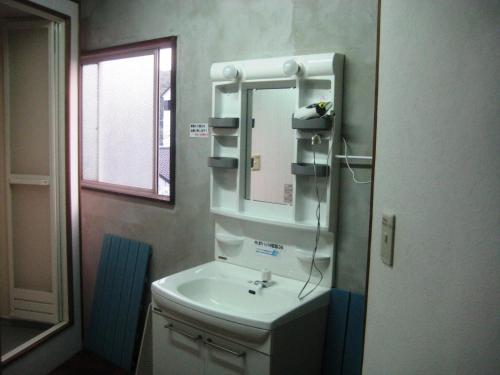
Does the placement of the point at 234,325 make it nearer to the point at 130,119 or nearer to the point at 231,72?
the point at 231,72

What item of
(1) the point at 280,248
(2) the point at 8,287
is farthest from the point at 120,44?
(2) the point at 8,287

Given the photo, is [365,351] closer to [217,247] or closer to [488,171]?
[488,171]

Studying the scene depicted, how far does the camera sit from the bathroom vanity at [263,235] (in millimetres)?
1738

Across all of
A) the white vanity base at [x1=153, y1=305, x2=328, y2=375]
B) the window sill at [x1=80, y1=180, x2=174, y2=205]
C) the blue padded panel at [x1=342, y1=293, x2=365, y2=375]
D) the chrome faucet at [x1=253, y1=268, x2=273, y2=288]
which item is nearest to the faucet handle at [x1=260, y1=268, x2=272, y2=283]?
the chrome faucet at [x1=253, y1=268, x2=273, y2=288]

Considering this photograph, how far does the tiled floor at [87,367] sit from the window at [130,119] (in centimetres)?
112

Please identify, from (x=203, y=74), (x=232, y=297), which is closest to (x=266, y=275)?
(x=232, y=297)

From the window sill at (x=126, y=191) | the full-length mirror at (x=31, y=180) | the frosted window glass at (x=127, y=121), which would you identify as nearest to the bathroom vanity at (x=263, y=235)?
the window sill at (x=126, y=191)

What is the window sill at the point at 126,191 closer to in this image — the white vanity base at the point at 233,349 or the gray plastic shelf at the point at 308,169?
the white vanity base at the point at 233,349

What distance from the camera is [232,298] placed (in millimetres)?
2080

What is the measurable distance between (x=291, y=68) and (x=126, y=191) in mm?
1479

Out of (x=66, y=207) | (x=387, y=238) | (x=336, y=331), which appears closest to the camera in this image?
(x=387, y=238)

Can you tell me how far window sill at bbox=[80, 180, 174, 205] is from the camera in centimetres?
265

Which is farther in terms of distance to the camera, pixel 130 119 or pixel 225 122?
pixel 130 119

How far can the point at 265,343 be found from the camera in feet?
5.35
